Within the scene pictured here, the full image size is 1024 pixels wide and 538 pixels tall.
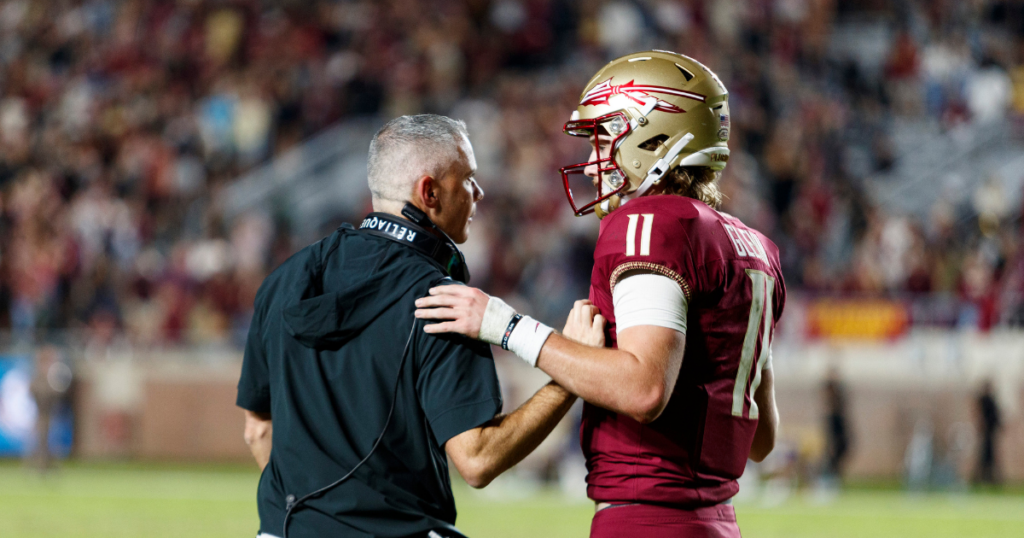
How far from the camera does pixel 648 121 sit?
3.74 metres

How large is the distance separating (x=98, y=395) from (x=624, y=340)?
58.0 feet

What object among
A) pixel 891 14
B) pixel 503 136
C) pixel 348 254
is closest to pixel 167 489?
pixel 503 136

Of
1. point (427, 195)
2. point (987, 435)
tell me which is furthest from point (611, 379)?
point (987, 435)

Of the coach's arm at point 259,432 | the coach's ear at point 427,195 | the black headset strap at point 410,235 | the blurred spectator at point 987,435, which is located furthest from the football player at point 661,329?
the blurred spectator at point 987,435

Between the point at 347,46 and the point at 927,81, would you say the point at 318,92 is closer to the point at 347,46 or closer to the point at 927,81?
the point at 347,46

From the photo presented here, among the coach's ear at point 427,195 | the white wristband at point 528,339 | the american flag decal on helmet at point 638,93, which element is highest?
the american flag decal on helmet at point 638,93

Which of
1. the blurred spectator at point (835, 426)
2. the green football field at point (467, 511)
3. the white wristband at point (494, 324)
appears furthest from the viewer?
the blurred spectator at point (835, 426)

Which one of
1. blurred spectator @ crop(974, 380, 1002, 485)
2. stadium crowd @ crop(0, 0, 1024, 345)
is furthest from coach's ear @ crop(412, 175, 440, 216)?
blurred spectator @ crop(974, 380, 1002, 485)

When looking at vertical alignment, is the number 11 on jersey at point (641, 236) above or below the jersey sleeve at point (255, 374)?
above

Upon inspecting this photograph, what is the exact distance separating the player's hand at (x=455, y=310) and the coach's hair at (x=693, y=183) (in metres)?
0.70

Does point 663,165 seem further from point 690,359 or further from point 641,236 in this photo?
point 690,359

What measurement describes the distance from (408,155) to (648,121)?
73 centimetres

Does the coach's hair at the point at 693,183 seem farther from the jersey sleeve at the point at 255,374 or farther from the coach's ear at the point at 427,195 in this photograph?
the jersey sleeve at the point at 255,374

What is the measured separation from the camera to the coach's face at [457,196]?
3.81 meters
